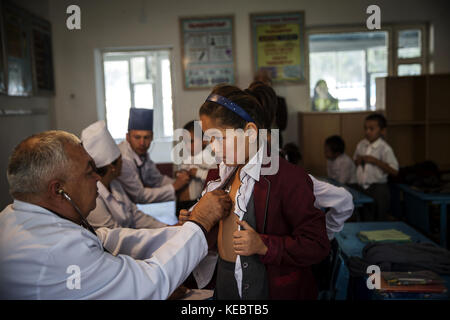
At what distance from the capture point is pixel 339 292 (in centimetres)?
180

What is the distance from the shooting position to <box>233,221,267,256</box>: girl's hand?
49.1 inches

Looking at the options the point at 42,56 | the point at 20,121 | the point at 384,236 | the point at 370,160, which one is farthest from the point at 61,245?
the point at 42,56

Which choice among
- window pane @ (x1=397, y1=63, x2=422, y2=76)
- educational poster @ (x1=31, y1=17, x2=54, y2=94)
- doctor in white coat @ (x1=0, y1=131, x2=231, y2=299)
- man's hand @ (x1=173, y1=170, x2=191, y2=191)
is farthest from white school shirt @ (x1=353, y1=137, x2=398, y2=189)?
educational poster @ (x1=31, y1=17, x2=54, y2=94)

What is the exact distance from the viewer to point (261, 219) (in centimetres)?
135

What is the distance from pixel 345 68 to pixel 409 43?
0.93m

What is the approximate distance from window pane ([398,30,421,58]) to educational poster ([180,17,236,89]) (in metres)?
2.37

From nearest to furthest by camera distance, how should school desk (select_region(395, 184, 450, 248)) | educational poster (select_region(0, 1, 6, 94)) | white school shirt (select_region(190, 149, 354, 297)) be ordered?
white school shirt (select_region(190, 149, 354, 297))
school desk (select_region(395, 184, 450, 248))
educational poster (select_region(0, 1, 6, 94))

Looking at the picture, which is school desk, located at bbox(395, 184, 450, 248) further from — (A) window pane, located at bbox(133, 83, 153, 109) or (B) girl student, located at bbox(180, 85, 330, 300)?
(A) window pane, located at bbox(133, 83, 153, 109)

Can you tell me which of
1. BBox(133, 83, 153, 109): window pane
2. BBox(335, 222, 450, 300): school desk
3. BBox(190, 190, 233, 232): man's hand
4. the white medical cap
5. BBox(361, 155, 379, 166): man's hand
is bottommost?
BBox(335, 222, 450, 300): school desk

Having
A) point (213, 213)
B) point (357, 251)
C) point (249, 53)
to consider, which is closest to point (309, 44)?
point (249, 53)

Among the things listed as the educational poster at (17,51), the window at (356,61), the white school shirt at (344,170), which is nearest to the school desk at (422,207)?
the white school shirt at (344,170)

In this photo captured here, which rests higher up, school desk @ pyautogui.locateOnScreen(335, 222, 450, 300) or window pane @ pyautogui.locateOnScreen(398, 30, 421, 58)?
window pane @ pyautogui.locateOnScreen(398, 30, 421, 58)

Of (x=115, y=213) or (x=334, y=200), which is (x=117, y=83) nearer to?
(x=115, y=213)

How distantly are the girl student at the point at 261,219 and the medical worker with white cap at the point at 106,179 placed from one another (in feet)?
3.00
